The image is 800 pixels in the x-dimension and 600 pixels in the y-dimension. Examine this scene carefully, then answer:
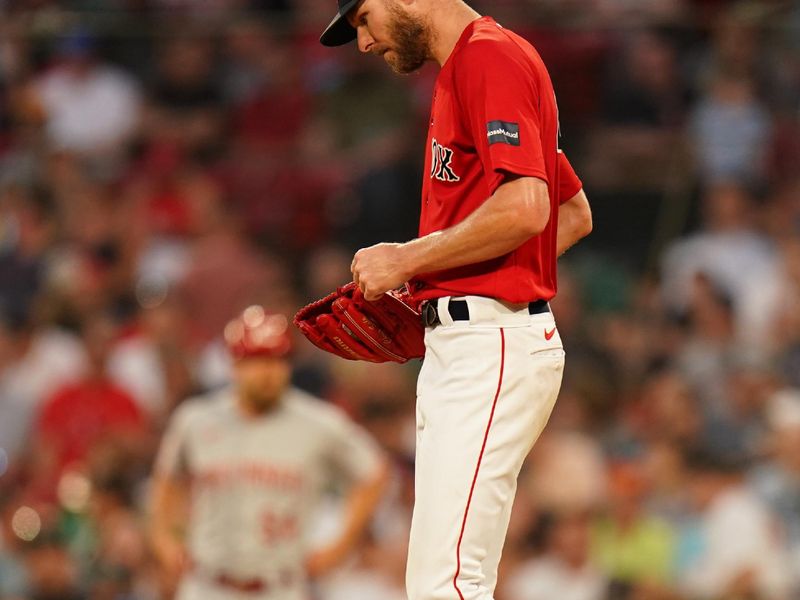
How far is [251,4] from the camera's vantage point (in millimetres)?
11398

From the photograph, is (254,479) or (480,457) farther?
(254,479)

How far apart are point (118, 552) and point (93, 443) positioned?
47.7 inches

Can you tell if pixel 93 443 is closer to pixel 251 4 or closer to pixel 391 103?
pixel 391 103

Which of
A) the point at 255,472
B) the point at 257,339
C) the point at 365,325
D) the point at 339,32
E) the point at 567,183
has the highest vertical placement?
the point at 339,32

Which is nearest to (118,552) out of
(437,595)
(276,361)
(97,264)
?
(276,361)

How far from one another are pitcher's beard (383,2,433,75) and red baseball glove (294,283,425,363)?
0.59m

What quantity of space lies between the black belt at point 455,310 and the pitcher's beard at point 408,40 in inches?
24.5

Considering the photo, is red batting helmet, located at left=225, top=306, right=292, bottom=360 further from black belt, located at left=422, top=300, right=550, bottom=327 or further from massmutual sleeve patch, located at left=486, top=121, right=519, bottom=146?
massmutual sleeve patch, located at left=486, top=121, right=519, bottom=146

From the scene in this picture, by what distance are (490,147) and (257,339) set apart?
10.8 feet

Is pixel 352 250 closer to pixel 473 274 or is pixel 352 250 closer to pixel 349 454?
pixel 349 454

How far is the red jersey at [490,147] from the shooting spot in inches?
140

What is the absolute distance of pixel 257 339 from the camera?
668cm

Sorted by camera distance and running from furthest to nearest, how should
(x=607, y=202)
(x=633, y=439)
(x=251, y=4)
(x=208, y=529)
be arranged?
(x=251, y=4), (x=607, y=202), (x=633, y=439), (x=208, y=529)

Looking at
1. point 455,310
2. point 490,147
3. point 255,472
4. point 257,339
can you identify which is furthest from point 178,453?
point 490,147
